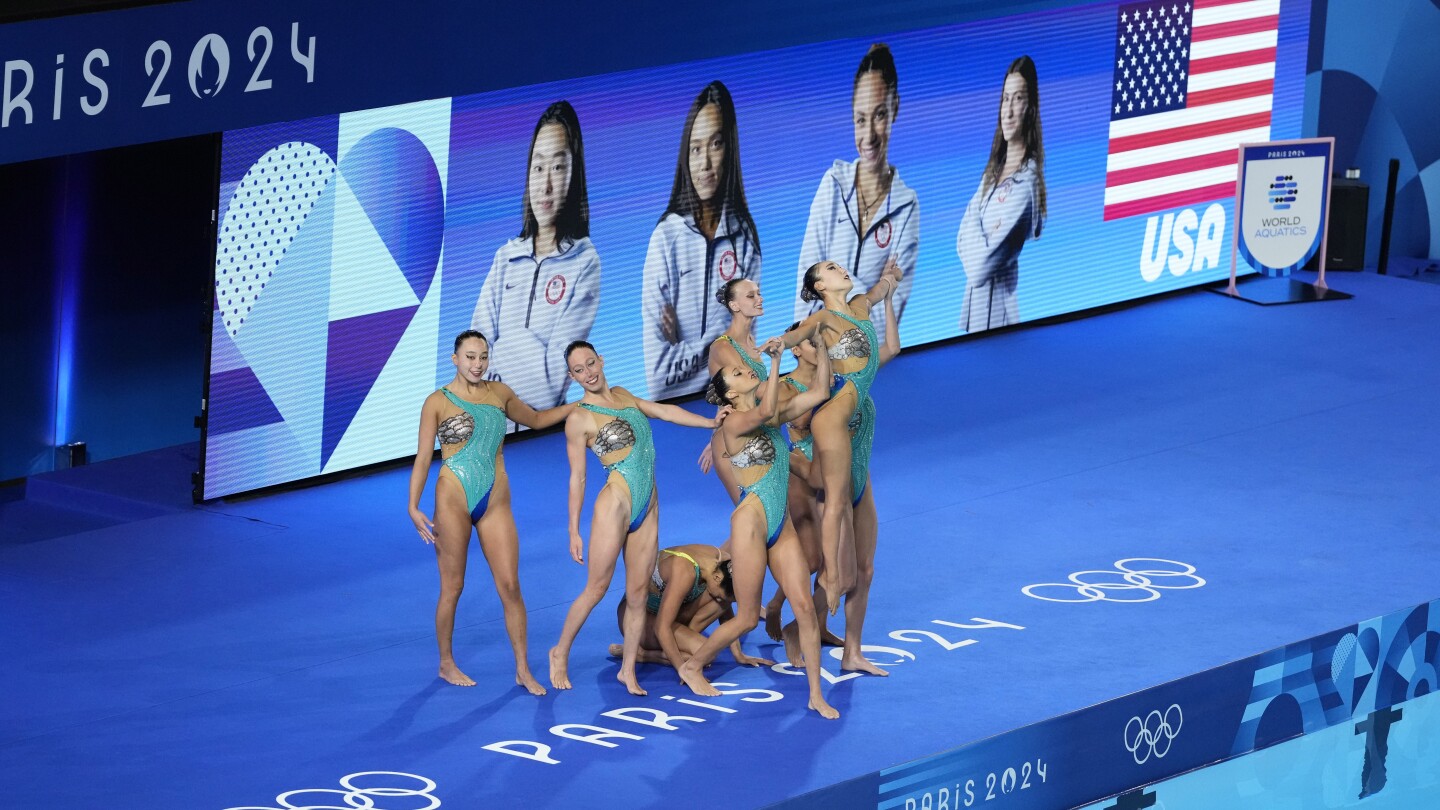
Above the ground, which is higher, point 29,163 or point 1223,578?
point 29,163

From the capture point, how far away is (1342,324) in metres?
15.7

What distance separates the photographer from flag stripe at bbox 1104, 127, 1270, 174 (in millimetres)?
15875

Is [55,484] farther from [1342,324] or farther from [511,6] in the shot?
[1342,324]

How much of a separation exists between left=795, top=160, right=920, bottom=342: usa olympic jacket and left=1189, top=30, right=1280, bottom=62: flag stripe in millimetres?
2923

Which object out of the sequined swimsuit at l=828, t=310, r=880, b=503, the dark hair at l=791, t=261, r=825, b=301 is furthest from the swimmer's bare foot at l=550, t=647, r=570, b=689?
the dark hair at l=791, t=261, r=825, b=301

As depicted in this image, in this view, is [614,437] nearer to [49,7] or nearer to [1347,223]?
[49,7]

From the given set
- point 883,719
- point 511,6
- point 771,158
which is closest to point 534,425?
point 883,719

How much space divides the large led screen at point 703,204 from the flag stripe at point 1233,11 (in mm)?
24

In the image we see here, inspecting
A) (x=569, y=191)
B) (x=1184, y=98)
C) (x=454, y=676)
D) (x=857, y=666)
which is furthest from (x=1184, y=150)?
(x=454, y=676)

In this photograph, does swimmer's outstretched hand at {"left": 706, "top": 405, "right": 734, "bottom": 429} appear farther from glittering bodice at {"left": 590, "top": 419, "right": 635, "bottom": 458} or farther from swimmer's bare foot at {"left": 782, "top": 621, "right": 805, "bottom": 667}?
swimmer's bare foot at {"left": 782, "top": 621, "right": 805, "bottom": 667}

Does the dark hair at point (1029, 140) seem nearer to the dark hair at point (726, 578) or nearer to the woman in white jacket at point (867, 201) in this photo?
the woman in white jacket at point (867, 201)

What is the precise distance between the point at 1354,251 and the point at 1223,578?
7702 millimetres

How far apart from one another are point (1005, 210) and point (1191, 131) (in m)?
1.97

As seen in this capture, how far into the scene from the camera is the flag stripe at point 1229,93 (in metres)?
16.3
